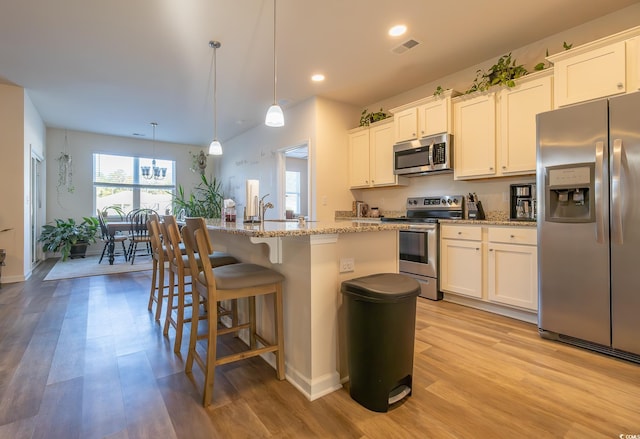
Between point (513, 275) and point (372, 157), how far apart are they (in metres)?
2.34

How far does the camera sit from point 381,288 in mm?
1548

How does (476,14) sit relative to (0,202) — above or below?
above

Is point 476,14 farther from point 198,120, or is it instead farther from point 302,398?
point 198,120

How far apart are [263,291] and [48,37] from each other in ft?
10.9

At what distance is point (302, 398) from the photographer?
5.46 feet

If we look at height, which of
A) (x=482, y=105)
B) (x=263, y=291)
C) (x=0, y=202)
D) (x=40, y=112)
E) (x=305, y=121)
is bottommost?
(x=263, y=291)

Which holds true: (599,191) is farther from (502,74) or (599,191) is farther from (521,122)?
(502,74)

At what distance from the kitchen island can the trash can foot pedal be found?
0.31 m

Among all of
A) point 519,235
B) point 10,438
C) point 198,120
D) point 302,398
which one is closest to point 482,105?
point 519,235

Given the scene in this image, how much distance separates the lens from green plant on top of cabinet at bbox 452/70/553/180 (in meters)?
2.83

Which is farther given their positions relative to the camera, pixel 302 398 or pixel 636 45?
pixel 636 45

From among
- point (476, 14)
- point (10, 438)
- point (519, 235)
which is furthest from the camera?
point (519, 235)

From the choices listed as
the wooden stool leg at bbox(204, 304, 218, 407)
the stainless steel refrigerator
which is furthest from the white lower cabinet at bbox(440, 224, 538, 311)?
the wooden stool leg at bbox(204, 304, 218, 407)

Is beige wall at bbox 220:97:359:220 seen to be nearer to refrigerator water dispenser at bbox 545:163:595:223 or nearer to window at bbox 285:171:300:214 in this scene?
refrigerator water dispenser at bbox 545:163:595:223
